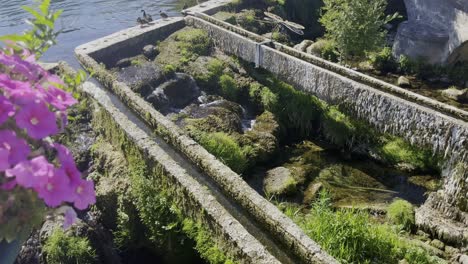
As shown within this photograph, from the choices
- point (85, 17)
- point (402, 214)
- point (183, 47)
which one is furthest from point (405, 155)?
point (85, 17)

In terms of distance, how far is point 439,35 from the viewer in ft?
42.8

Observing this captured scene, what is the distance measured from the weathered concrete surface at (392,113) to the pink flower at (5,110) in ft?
22.9

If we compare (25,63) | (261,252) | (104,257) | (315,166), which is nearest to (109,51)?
(315,166)

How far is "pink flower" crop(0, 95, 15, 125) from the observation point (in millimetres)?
1799

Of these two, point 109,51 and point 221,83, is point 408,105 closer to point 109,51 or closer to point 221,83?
point 221,83

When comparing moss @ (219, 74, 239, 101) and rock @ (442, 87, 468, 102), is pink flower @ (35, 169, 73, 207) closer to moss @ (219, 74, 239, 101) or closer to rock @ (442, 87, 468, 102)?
moss @ (219, 74, 239, 101)

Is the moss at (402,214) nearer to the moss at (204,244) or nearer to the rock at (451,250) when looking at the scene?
the rock at (451,250)

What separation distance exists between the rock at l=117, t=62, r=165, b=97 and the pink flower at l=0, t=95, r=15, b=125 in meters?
8.59

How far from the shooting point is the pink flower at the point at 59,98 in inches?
77.9

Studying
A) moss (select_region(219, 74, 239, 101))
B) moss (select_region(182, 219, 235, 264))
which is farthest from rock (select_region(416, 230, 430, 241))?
moss (select_region(219, 74, 239, 101))

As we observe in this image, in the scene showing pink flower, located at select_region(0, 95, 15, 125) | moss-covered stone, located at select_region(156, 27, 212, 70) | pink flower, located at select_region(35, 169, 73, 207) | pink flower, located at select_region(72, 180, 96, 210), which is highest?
pink flower, located at select_region(0, 95, 15, 125)

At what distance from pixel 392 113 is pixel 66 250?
615 centimetres

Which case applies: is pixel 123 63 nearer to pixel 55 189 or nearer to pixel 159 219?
pixel 159 219

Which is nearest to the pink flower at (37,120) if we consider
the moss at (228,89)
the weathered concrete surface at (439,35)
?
the moss at (228,89)
